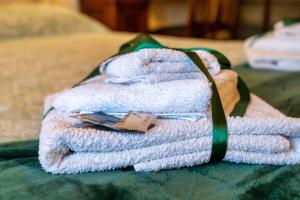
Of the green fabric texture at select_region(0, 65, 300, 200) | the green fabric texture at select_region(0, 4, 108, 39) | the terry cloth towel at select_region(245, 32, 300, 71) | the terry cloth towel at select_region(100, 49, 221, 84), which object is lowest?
the green fabric texture at select_region(0, 4, 108, 39)

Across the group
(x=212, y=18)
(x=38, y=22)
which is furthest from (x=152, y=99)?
(x=212, y=18)

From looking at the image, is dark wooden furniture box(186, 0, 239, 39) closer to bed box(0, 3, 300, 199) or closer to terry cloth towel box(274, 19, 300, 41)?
terry cloth towel box(274, 19, 300, 41)

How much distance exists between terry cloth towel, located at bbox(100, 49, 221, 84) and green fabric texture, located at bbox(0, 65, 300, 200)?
17 centimetres

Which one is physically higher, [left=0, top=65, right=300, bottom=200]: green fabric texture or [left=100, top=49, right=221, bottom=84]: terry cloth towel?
[left=100, top=49, right=221, bottom=84]: terry cloth towel

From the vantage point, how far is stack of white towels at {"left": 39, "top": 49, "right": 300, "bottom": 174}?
1.85ft

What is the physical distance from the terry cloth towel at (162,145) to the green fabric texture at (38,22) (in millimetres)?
1623

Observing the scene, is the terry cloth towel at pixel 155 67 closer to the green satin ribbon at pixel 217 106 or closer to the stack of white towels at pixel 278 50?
the green satin ribbon at pixel 217 106

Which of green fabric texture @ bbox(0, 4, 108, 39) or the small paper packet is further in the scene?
green fabric texture @ bbox(0, 4, 108, 39)

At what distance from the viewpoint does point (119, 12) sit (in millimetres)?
3002

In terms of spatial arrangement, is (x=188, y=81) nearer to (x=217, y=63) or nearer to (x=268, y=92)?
(x=217, y=63)

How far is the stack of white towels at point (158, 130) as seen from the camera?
565 mm

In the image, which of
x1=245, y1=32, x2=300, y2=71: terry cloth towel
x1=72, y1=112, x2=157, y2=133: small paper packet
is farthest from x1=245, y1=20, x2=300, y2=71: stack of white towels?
x1=72, y1=112, x2=157, y2=133: small paper packet

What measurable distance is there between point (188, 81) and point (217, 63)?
130 mm

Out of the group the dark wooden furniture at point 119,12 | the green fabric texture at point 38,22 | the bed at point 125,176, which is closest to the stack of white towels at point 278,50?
the bed at point 125,176
